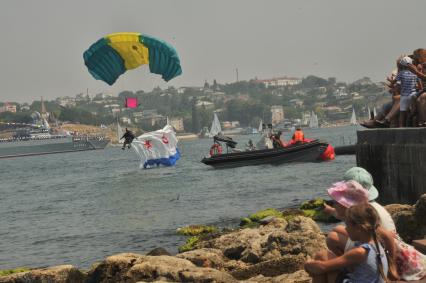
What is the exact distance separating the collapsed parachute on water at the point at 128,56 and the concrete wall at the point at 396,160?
65.2 ft

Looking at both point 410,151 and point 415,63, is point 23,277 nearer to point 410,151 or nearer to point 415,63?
point 410,151

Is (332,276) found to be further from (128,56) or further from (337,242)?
(128,56)

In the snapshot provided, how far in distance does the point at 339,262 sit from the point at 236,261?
5.65 metres

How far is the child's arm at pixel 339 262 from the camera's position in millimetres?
5617

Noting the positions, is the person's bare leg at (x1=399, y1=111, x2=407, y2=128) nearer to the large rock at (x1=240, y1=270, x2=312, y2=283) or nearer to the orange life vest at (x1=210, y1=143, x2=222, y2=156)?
the large rock at (x1=240, y1=270, x2=312, y2=283)

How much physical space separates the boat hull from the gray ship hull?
128m

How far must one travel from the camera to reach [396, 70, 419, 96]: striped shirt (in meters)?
13.3

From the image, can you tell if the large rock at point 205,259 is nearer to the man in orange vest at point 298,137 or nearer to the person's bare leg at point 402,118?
the person's bare leg at point 402,118

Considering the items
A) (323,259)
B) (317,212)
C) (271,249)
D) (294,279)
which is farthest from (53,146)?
(323,259)

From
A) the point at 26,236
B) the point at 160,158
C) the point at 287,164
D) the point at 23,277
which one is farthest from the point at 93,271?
the point at 160,158

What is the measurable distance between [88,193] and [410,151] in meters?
30.8

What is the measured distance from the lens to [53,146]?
168m

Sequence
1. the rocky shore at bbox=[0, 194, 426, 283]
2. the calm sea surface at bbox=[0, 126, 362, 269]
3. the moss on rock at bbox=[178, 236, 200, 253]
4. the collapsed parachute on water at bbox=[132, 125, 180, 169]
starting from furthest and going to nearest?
the collapsed parachute on water at bbox=[132, 125, 180, 169]
the calm sea surface at bbox=[0, 126, 362, 269]
the moss on rock at bbox=[178, 236, 200, 253]
the rocky shore at bbox=[0, 194, 426, 283]

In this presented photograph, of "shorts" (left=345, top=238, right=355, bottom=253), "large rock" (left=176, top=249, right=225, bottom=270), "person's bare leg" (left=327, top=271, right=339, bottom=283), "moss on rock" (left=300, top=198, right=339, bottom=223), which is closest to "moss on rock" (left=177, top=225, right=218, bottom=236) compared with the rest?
"moss on rock" (left=300, top=198, right=339, bottom=223)
